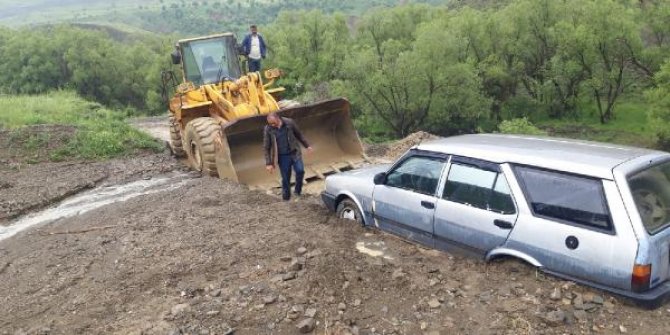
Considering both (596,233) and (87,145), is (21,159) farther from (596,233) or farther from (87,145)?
(596,233)

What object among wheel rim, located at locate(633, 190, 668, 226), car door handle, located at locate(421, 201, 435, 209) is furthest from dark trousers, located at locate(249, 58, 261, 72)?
wheel rim, located at locate(633, 190, 668, 226)

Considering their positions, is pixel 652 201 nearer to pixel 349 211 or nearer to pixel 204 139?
pixel 349 211

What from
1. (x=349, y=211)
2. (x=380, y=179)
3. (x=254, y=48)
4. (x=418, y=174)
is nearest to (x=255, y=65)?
(x=254, y=48)

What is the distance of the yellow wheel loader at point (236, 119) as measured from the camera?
1141 centimetres

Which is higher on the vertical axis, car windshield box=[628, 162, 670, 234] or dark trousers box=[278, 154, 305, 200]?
car windshield box=[628, 162, 670, 234]

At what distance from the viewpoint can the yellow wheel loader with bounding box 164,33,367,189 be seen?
11.4m

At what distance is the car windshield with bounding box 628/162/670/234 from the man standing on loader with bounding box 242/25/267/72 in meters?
9.80

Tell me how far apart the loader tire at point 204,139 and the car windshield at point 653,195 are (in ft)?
25.1

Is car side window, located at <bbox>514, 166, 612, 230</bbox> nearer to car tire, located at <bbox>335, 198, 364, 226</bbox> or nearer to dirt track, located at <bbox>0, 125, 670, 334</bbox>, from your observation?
dirt track, located at <bbox>0, 125, 670, 334</bbox>

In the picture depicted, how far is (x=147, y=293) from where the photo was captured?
20.7ft

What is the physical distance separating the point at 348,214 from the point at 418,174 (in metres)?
1.52

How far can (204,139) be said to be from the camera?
1186cm

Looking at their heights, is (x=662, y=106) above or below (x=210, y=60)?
below

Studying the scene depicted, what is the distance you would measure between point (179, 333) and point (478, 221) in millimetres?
3032
